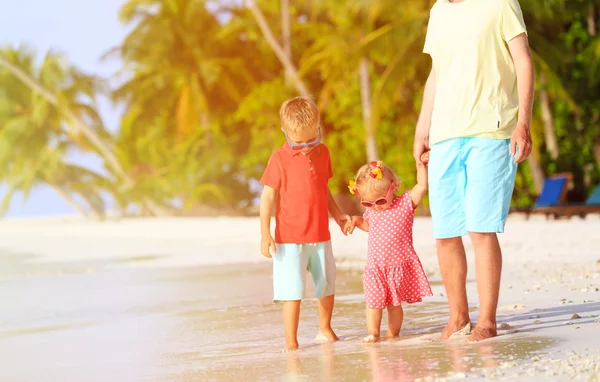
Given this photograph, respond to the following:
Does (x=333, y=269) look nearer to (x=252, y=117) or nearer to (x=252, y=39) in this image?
(x=252, y=117)

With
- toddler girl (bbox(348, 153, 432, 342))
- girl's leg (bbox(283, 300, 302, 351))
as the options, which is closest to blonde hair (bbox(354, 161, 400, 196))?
toddler girl (bbox(348, 153, 432, 342))

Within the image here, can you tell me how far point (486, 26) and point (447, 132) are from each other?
20.5 inches

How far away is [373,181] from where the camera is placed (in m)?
5.27

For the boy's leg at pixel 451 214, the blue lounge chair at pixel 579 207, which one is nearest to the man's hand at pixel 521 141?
the boy's leg at pixel 451 214

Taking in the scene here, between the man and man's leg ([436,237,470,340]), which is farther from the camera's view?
man's leg ([436,237,470,340])

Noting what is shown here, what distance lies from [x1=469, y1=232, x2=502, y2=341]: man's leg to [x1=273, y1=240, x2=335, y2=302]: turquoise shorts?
76 cm

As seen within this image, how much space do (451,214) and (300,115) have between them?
87cm

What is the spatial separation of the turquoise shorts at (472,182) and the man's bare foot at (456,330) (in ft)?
1.43

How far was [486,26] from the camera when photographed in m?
4.79

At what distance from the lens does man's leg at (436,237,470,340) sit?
16.3 ft

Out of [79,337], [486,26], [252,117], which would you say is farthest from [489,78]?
[252,117]

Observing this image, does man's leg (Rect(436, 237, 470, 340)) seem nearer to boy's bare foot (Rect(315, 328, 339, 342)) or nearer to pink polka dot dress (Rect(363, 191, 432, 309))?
pink polka dot dress (Rect(363, 191, 432, 309))

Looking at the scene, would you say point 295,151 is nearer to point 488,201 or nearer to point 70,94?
point 488,201

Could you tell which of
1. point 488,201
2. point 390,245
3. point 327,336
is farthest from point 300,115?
point 327,336
